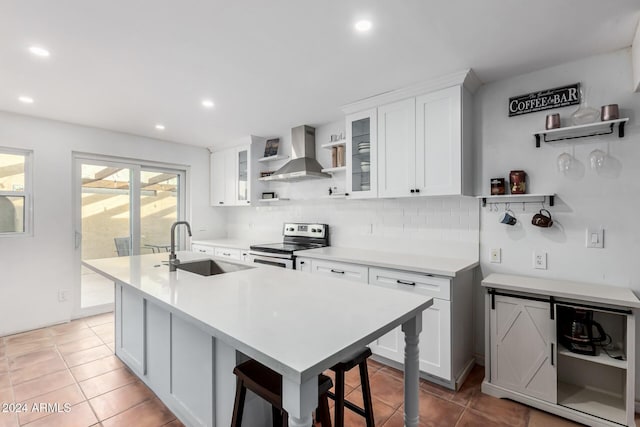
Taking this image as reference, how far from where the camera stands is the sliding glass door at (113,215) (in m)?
3.91

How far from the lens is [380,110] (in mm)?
2908

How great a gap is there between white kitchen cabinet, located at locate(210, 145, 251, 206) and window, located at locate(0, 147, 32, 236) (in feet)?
7.32

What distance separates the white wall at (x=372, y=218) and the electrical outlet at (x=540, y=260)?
0.43m

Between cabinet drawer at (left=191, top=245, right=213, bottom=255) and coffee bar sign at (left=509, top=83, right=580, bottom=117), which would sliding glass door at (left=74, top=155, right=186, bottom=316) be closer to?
cabinet drawer at (left=191, top=245, right=213, bottom=255)

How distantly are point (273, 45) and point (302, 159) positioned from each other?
1.81 m

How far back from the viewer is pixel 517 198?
2471 millimetres

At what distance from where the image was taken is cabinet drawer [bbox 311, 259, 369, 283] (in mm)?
2756

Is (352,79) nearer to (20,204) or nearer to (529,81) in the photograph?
(529,81)

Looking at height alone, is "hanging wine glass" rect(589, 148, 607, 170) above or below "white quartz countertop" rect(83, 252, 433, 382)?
above

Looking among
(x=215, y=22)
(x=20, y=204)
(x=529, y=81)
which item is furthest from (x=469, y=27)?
(x=20, y=204)

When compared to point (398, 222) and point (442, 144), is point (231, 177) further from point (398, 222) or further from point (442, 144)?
point (442, 144)

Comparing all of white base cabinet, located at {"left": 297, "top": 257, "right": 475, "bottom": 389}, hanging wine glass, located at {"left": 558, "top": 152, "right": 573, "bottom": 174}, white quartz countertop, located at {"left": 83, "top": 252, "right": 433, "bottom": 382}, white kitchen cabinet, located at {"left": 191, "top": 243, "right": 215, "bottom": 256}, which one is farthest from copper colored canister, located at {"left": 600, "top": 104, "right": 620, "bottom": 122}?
white kitchen cabinet, located at {"left": 191, "top": 243, "right": 215, "bottom": 256}

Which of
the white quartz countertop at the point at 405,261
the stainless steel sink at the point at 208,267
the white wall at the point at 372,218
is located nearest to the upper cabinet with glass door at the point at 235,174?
the white wall at the point at 372,218

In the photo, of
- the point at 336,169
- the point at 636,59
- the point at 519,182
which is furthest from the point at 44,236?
the point at 636,59
